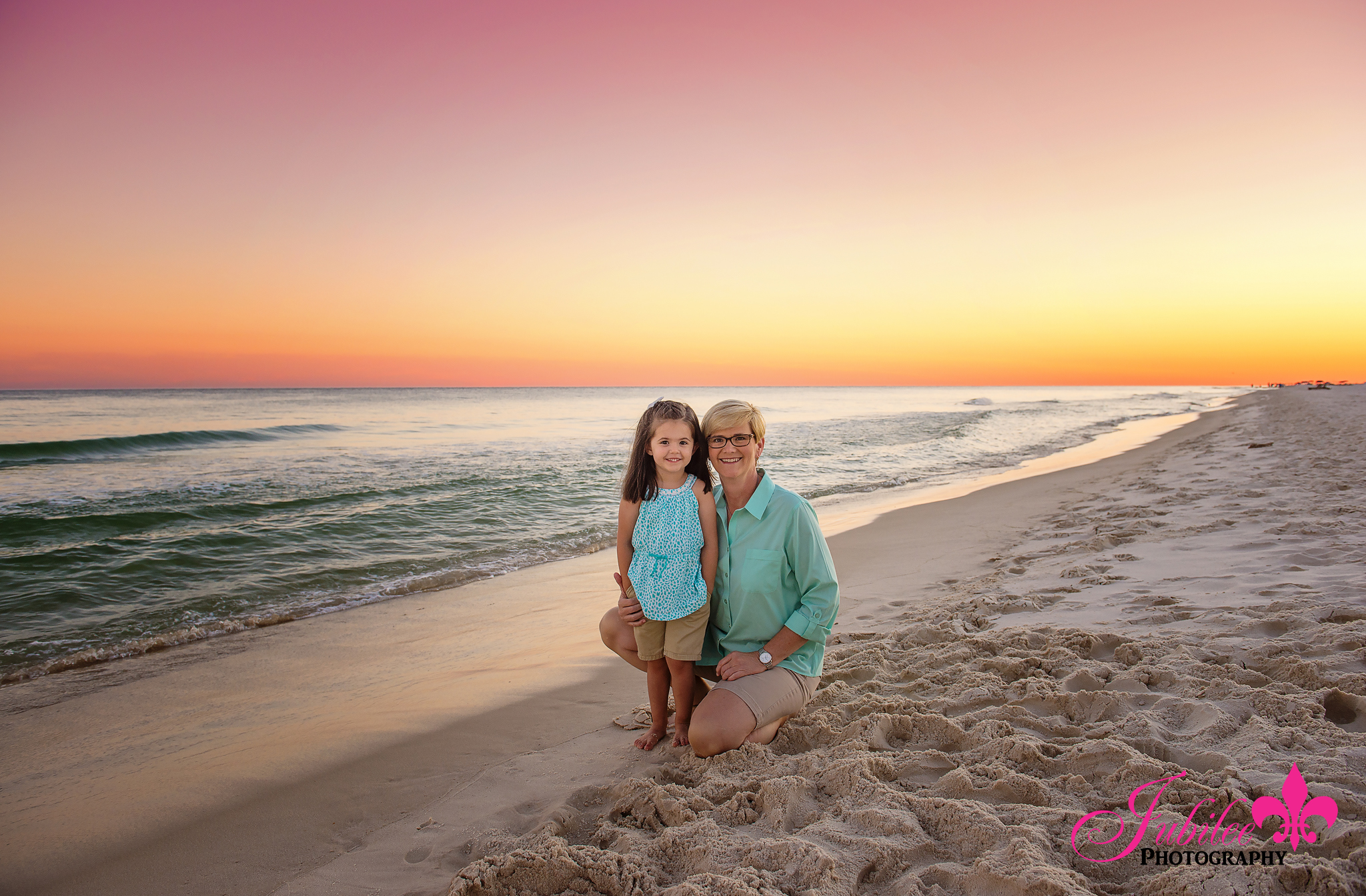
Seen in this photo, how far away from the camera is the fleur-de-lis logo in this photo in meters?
1.92

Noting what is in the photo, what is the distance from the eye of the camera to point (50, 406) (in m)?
40.0

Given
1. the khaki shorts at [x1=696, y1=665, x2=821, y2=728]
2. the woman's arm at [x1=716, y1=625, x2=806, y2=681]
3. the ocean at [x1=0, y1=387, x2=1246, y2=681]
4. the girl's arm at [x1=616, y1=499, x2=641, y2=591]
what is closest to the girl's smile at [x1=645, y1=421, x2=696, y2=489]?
the girl's arm at [x1=616, y1=499, x2=641, y2=591]

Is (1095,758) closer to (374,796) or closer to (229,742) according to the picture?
(374,796)

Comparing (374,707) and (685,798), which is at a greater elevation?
(685,798)

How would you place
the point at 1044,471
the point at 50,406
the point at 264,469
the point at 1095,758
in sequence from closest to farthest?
the point at 1095,758, the point at 1044,471, the point at 264,469, the point at 50,406

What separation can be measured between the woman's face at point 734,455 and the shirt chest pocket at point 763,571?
389 mm

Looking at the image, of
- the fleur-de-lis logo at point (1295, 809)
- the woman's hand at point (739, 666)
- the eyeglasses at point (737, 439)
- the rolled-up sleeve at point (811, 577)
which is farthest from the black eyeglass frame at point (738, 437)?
the fleur-de-lis logo at point (1295, 809)

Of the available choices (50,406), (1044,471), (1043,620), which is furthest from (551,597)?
(50,406)

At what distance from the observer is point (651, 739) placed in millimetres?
3283

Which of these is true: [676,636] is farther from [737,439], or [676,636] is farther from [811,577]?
[737,439]

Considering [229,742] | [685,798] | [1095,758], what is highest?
[1095,758]

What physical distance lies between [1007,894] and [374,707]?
3768 millimetres

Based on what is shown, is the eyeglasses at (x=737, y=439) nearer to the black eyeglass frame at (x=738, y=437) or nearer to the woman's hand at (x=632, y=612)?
the black eyeglass frame at (x=738, y=437)

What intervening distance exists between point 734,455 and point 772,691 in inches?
46.1
